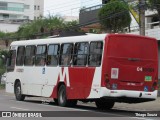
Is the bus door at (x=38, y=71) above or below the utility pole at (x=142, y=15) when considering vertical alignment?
below

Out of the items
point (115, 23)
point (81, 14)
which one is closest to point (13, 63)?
point (115, 23)

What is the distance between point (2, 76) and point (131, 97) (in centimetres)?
3161

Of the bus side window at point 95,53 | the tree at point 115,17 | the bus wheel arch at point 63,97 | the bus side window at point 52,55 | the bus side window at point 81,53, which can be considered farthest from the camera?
the tree at point 115,17

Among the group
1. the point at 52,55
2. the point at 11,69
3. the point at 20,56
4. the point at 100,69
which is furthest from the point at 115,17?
the point at 100,69

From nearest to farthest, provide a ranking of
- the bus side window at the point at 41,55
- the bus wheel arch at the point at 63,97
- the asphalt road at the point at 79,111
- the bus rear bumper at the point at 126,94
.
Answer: the asphalt road at the point at 79,111, the bus rear bumper at the point at 126,94, the bus wheel arch at the point at 63,97, the bus side window at the point at 41,55

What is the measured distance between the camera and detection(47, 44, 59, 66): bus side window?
25188mm

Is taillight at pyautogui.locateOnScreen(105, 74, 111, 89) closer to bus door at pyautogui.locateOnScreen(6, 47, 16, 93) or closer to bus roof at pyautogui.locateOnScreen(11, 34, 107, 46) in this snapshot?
bus roof at pyautogui.locateOnScreen(11, 34, 107, 46)

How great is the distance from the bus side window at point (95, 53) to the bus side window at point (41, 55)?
14.6 ft

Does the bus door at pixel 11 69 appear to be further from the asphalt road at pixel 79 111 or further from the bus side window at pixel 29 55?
the asphalt road at pixel 79 111

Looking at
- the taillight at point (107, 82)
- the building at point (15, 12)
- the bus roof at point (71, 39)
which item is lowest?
the taillight at point (107, 82)

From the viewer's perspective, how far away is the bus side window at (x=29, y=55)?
27.5 metres

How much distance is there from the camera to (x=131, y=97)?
21625 millimetres

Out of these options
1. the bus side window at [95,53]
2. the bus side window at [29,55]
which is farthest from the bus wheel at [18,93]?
the bus side window at [95,53]

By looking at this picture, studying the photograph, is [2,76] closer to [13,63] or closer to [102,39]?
[13,63]
